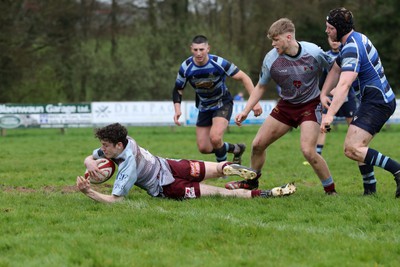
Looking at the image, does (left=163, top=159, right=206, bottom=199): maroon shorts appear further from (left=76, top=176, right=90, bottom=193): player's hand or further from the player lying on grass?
(left=76, top=176, right=90, bottom=193): player's hand

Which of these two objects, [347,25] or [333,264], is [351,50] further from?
[333,264]

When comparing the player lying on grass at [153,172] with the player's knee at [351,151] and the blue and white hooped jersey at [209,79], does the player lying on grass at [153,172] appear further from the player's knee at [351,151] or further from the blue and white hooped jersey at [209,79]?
the blue and white hooped jersey at [209,79]

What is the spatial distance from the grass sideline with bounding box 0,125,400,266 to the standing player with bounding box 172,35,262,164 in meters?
A: 0.86

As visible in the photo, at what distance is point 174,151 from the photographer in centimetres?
1711

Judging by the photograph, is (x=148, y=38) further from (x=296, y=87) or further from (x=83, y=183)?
(x=83, y=183)

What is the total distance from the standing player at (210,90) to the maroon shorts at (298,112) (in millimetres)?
1421

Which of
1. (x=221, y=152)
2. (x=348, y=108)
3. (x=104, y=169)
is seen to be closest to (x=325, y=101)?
(x=104, y=169)

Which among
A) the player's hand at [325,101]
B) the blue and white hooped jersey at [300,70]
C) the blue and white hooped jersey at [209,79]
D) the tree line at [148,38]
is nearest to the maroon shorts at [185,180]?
the blue and white hooped jersey at [300,70]

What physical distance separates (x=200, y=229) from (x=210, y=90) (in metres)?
4.83

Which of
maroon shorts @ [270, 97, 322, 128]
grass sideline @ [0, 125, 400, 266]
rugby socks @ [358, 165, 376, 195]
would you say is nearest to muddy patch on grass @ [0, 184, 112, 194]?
grass sideline @ [0, 125, 400, 266]

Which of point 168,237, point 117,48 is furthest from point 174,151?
point 117,48

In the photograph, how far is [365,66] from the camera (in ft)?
25.3

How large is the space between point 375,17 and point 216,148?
109 ft

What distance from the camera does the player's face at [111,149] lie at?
25.3 feet
